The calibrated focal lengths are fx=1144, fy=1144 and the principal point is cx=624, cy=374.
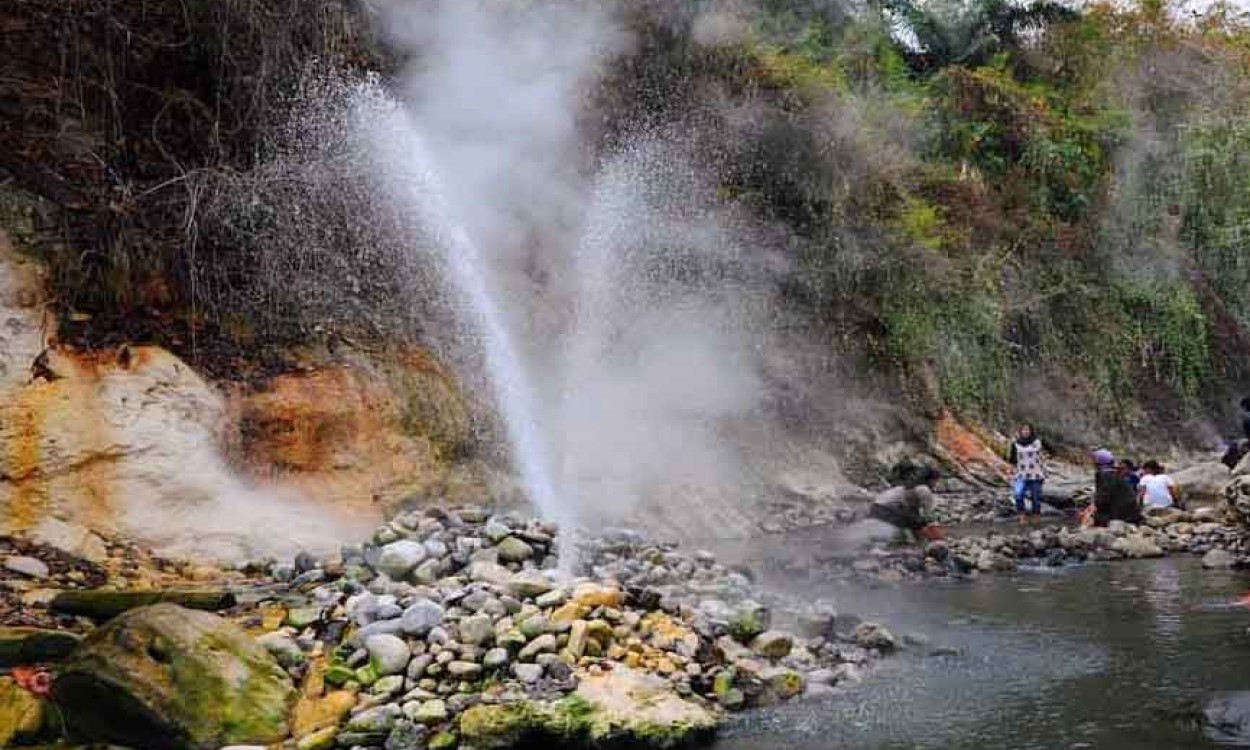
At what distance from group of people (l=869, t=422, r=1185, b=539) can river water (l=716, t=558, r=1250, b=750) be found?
2.27 m

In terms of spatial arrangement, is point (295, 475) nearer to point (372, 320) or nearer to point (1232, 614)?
point (372, 320)

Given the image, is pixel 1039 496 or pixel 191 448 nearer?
pixel 191 448

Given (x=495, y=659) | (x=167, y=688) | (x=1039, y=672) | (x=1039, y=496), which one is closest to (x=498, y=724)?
(x=495, y=659)

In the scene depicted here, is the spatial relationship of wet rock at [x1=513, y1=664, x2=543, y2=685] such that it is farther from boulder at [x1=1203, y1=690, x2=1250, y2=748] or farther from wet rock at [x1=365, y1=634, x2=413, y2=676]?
boulder at [x1=1203, y1=690, x2=1250, y2=748]

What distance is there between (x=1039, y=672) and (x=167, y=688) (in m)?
4.28

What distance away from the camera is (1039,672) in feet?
19.7

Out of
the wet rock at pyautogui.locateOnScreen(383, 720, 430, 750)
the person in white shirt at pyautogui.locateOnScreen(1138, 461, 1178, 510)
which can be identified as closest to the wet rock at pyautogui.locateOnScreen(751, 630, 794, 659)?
the wet rock at pyautogui.locateOnScreen(383, 720, 430, 750)

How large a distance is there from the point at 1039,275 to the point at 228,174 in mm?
15298

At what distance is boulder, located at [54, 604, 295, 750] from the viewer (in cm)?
458

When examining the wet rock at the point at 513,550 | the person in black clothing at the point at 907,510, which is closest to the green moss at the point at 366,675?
the wet rock at the point at 513,550

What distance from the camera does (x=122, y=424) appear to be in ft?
24.3

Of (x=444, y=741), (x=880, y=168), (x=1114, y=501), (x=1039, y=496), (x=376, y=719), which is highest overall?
(x=880, y=168)

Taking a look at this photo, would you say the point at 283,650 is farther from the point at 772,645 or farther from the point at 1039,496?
the point at 1039,496

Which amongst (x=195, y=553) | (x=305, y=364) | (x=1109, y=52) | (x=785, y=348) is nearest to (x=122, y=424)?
(x=195, y=553)
